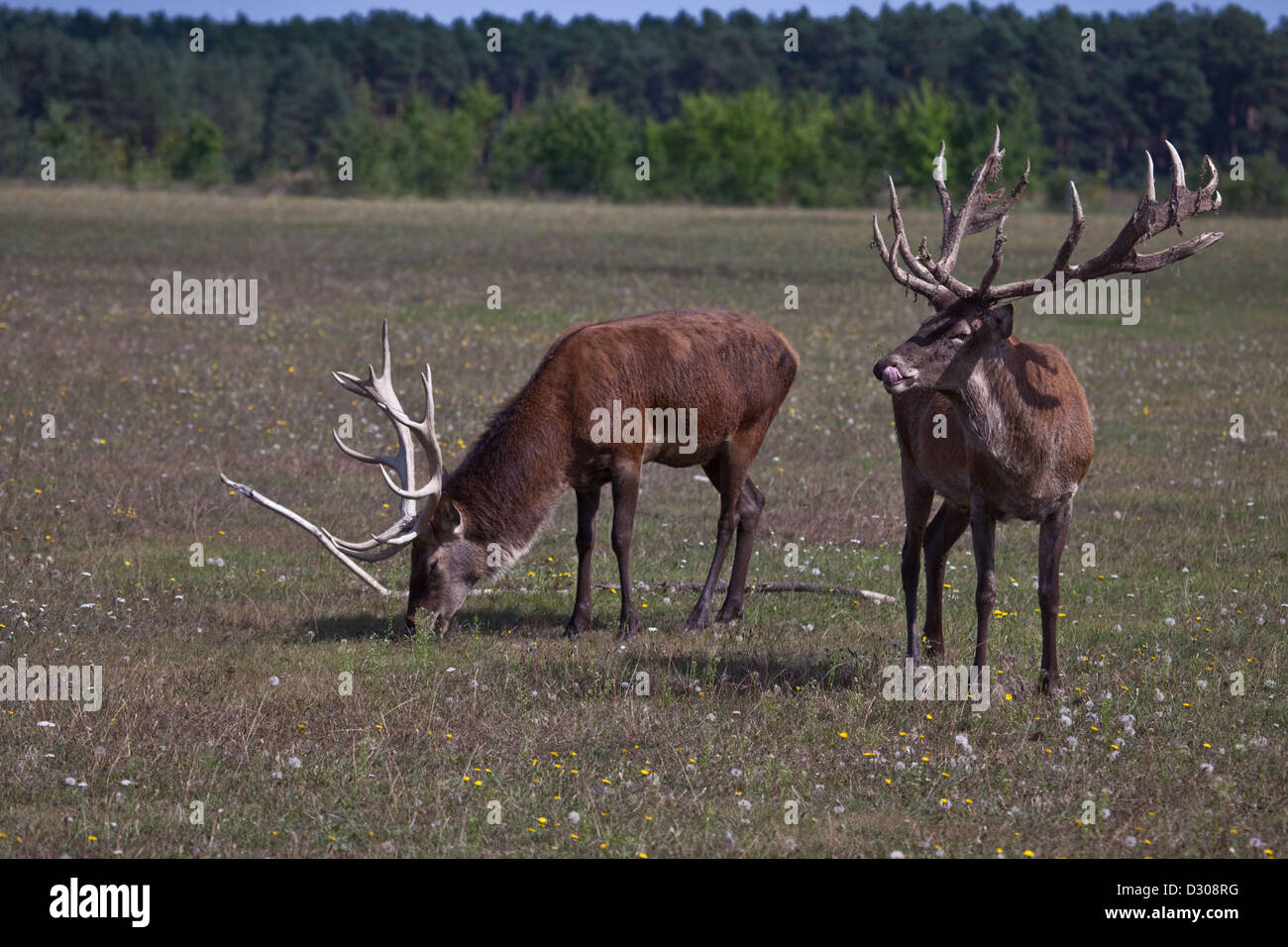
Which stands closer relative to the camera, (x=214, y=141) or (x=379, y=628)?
(x=379, y=628)

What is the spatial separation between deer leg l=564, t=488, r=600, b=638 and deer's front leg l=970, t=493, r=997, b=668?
2908 mm

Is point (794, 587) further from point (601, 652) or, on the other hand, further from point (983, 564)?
point (983, 564)

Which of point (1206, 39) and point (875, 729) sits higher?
point (1206, 39)

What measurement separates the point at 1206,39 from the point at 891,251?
11838 cm

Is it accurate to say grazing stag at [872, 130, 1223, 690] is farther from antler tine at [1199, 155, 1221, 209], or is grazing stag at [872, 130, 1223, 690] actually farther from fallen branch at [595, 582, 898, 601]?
fallen branch at [595, 582, 898, 601]

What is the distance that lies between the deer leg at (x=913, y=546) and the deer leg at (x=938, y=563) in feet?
0.25

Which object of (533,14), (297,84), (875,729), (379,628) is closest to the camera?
(875,729)

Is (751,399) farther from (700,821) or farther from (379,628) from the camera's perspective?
(700,821)

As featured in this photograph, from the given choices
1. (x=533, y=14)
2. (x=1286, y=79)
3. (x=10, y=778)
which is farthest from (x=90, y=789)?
(x=533, y=14)

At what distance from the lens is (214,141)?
8562 centimetres

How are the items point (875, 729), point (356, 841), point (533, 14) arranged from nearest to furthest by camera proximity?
point (356, 841) < point (875, 729) < point (533, 14)

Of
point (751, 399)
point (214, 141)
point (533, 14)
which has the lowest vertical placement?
point (751, 399)

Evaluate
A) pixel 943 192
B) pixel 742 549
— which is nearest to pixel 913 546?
pixel 742 549

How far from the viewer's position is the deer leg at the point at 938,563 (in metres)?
9.90
